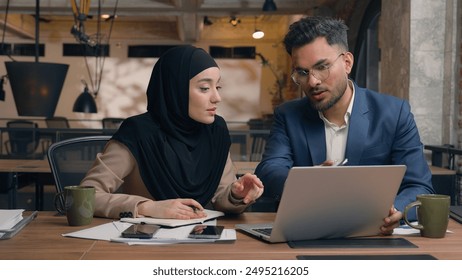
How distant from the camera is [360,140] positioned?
208 cm

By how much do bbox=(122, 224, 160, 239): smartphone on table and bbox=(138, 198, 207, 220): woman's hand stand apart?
0.43 feet

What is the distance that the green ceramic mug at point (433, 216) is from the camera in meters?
1.48

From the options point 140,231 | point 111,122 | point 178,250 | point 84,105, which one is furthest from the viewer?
point 111,122

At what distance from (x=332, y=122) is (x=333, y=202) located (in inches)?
32.1

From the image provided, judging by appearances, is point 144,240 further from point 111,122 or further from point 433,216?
point 111,122

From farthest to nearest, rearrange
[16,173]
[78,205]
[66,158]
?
[16,173] < [66,158] < [78,205]

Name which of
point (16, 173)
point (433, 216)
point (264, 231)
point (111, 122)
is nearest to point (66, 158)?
point (264, 231)

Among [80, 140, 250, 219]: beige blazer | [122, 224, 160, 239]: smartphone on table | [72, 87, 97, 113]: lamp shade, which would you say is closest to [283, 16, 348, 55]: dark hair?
[80, 140, 250, 219]: beige blazer

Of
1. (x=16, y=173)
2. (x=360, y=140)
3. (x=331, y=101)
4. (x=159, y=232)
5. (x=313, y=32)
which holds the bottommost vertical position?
(x=16, y=173)

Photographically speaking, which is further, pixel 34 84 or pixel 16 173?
pixel 16 173

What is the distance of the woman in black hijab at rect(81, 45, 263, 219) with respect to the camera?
6.18ft

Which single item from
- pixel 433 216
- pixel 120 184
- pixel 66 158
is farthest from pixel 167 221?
pixel 66 158

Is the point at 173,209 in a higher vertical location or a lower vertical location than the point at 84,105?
lower
